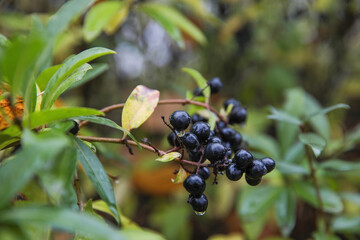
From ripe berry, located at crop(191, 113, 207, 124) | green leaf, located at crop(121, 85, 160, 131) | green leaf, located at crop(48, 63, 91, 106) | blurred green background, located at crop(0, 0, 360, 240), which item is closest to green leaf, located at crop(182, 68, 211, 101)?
ripe berry, located at crop(191, 113, 207, 124)

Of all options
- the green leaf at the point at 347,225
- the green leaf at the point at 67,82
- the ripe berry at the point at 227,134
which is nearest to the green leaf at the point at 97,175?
the green leaf at the point at 67,82

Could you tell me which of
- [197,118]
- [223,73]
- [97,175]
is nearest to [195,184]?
[97,175]

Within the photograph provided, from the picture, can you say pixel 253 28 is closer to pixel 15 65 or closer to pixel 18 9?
pixel 18 9

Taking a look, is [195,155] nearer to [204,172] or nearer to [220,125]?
[204,172]

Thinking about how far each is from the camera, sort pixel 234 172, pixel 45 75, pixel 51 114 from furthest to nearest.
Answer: pixel 45 75
pixel 234 172
pixel 51 114

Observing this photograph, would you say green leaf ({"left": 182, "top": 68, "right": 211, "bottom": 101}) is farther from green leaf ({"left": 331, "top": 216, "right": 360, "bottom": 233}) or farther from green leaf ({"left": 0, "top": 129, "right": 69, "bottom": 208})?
green leaf ({"left": 331, "top": 216, "right": 360, "bottom": 233})

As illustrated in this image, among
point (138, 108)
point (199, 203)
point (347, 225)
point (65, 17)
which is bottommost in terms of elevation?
point (347, 225)

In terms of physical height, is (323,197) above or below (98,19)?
below
